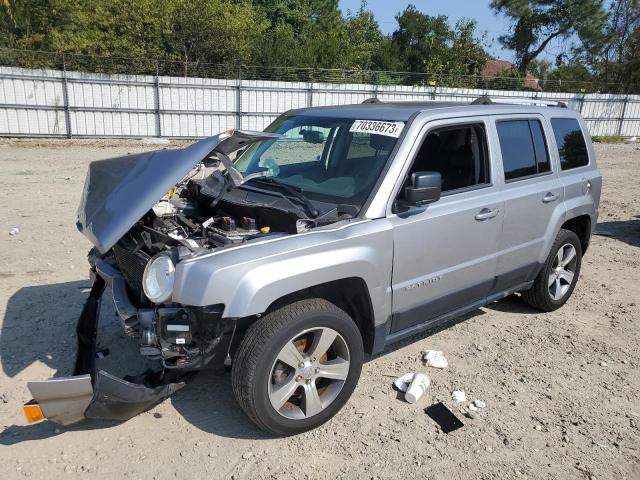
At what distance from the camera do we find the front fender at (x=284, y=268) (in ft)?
9.25

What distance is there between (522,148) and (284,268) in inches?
104

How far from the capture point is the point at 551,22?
116ft

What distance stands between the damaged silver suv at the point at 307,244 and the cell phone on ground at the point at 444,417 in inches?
20.8

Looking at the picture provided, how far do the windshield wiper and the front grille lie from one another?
1.07m

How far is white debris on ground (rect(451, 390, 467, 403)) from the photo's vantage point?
3.75 metres

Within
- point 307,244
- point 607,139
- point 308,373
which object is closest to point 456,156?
point 307,244

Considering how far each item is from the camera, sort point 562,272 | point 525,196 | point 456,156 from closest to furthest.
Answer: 1. point 456,156
2. point 525,196
3. point 562,272

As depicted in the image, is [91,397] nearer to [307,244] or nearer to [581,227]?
[307,244]

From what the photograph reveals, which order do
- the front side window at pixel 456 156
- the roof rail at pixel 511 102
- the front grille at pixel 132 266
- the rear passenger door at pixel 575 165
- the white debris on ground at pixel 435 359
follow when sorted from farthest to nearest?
the rear passenger door at pixel 575 165 < the roof rail at pixel 511 102 < the white debris on ground at pixel 435 359 < the front side window at pixel 456 156 < the front grille at pixel 132 266

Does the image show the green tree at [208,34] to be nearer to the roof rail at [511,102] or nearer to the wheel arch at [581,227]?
the roof rail at [511,102]

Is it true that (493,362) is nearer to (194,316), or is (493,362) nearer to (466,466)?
(466,466)

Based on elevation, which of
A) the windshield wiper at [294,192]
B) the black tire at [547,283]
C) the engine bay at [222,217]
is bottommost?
the black tire at [547,283]

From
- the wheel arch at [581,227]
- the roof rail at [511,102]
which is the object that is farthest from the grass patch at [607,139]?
the roof rail at [511,102]

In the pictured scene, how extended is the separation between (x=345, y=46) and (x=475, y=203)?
96.4ft
